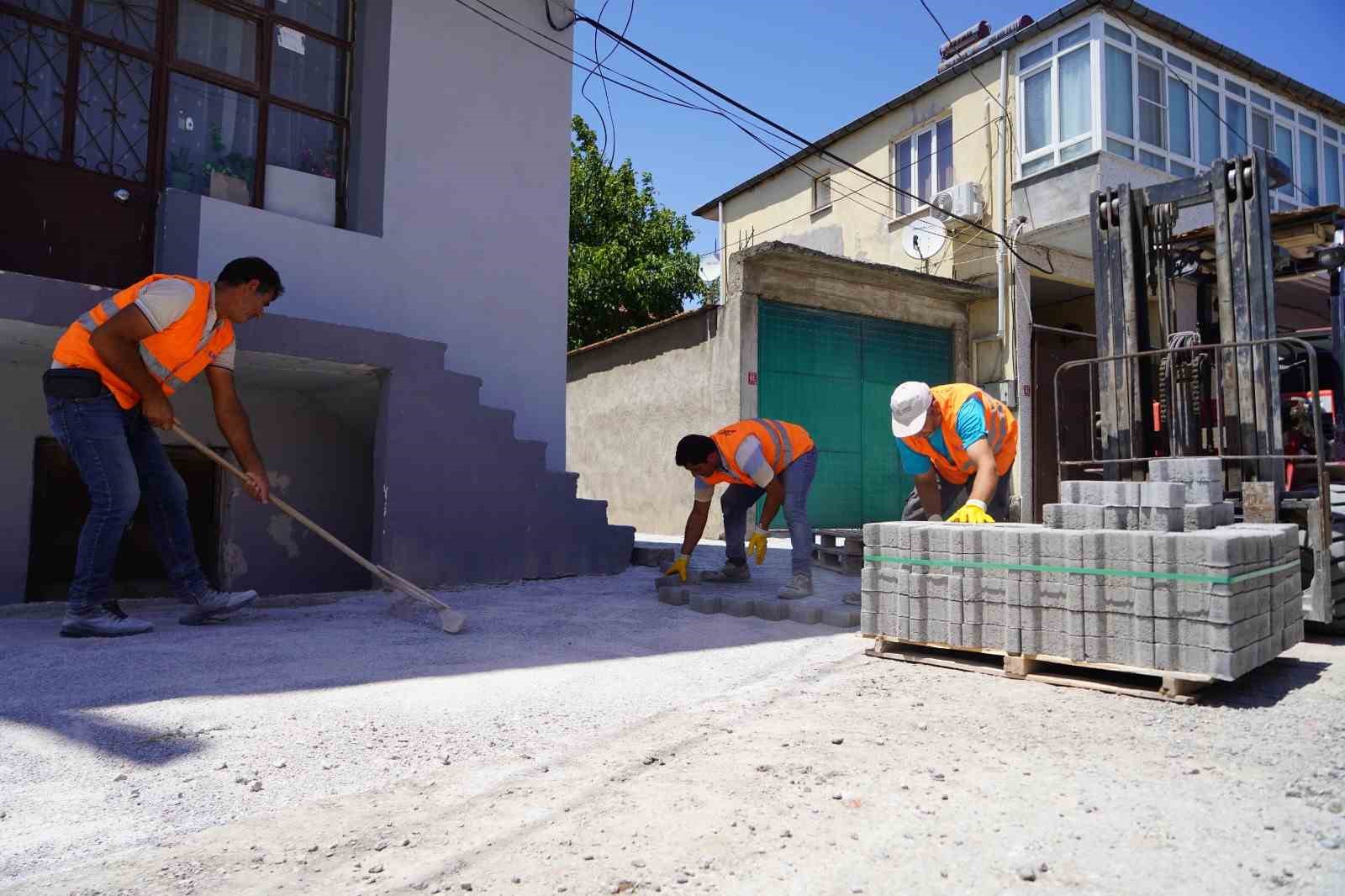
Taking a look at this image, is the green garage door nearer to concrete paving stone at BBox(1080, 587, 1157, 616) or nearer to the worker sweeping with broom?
the worker sweeping with broom

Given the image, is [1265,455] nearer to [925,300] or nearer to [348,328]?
[348,328]

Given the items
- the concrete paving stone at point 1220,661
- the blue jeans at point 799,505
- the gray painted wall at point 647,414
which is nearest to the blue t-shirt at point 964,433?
the blue jeans at point 799,505

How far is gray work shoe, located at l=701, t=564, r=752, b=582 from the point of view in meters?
7.41

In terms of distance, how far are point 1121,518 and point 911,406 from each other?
6.25 feet

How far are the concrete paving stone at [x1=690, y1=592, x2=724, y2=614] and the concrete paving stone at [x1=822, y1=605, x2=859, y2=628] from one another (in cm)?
82

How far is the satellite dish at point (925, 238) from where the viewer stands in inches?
577

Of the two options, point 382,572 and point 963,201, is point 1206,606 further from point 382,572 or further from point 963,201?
point 963,201

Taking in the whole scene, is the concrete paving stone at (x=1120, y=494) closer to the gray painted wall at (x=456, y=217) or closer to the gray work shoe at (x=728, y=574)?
the gray work shoe at (x=728, y=574)

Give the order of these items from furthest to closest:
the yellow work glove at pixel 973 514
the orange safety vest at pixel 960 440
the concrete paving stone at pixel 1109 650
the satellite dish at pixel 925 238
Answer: the satellite dish at pixel 925 238, the orange safety vest at pixel 960 440, the yellow work glove at pixel 973 514, the concrete paving stone at pixel 1109 650

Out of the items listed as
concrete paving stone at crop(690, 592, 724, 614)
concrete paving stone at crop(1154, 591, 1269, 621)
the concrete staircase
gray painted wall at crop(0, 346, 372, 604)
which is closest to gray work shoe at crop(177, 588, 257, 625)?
the concrete staircase

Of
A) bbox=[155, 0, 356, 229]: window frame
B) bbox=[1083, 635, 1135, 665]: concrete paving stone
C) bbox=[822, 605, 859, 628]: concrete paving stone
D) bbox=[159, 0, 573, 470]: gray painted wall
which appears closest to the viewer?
bbox=[1083, 635, 1135, 665]: concrete paving stone

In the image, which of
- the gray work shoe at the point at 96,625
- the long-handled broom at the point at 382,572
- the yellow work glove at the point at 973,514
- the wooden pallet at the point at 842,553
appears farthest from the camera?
the wooden pallet at the point at 842,553

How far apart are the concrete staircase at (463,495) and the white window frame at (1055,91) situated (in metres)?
9.70

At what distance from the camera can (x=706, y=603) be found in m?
6.23
